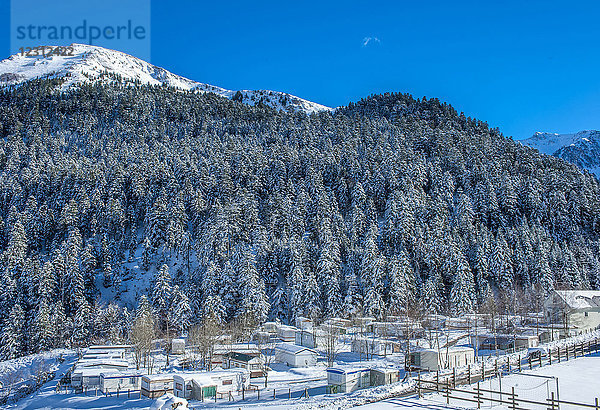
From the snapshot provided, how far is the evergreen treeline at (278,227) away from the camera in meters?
64.0

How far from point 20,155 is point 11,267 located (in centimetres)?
4944

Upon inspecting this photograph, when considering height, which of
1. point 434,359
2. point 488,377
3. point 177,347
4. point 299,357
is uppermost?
point 488,377

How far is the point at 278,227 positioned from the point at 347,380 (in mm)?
49850

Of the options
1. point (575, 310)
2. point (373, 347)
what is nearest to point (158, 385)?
point (373, 347)

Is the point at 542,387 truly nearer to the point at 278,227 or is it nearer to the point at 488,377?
the point at 488,377

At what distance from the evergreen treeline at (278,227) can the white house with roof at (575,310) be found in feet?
30.2

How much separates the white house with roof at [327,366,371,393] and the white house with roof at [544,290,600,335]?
32212mm

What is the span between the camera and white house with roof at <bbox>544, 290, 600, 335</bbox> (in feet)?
175

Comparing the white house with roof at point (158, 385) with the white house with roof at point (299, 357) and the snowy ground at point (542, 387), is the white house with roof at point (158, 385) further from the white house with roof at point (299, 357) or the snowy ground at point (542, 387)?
the snowy ground at point (542, 387)

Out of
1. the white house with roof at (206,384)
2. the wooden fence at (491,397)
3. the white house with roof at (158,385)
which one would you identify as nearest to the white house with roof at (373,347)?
the white house with roof at (206,384)

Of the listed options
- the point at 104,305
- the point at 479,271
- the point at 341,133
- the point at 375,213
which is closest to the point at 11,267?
the point at 104,305

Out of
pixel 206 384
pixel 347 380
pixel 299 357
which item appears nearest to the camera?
pixel 347 380

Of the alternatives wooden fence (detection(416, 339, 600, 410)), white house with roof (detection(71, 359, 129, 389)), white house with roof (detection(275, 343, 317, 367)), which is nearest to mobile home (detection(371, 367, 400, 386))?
wooden fence (detection(416, 339, 600, 410))

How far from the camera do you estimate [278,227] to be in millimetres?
79500
